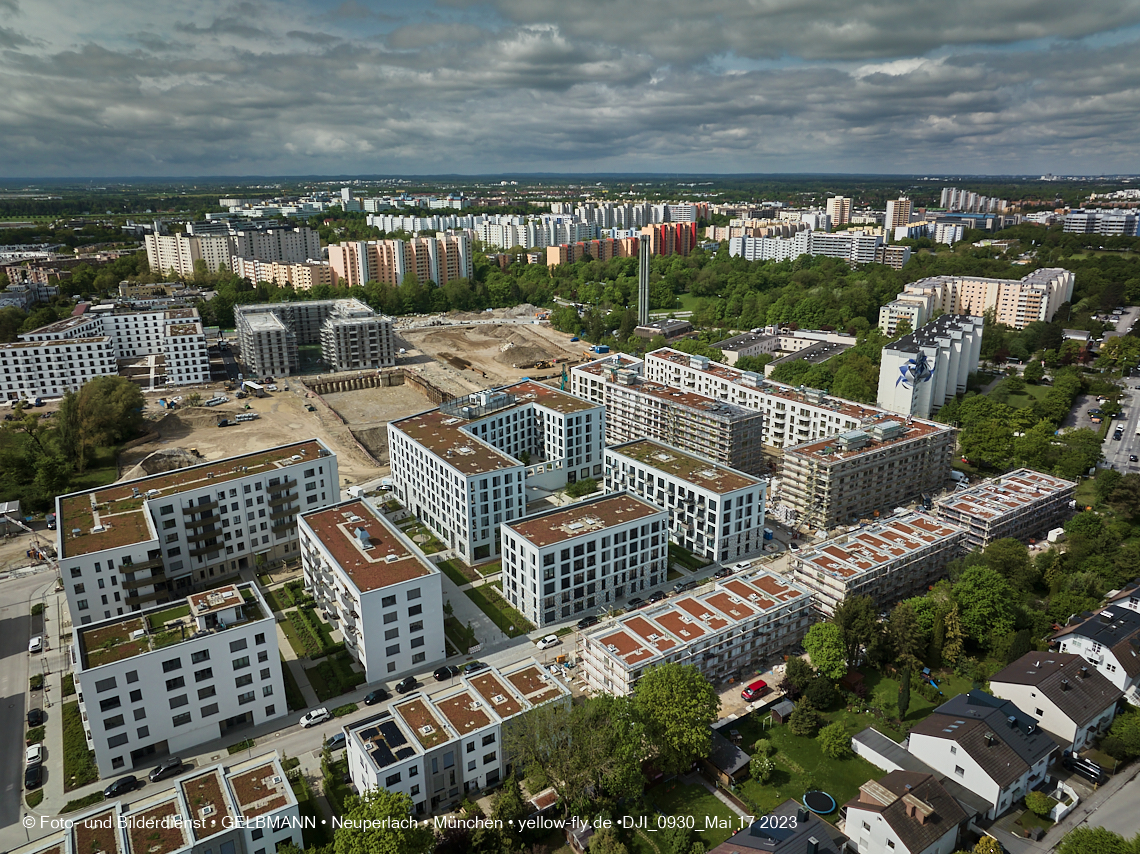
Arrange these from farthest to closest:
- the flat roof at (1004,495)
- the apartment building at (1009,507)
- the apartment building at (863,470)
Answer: the apartment building at (863,470) < the flat roof at (1004,495) < the apartment building at (1009,507)

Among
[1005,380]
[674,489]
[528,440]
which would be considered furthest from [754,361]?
[674,489]

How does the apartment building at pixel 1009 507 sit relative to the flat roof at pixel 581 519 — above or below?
below

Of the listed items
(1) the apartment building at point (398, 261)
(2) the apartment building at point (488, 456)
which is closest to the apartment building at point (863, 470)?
(2) the apartment building at point (488, 456)

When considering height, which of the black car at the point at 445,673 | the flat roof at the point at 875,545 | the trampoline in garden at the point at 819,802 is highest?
A: the flat roof at the point at 875,545

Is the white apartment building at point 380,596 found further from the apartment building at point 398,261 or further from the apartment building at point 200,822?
the apartment building at point 398,261

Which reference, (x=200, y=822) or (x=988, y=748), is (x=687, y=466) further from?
(x=200, y=822)

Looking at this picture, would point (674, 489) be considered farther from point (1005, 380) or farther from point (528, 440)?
point (1005, 380)

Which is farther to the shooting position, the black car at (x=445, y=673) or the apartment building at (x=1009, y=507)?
the apartment building at (x=1009, y=507)

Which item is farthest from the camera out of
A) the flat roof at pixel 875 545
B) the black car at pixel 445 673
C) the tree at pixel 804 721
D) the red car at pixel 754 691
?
the flat roof at pixel 875 545
